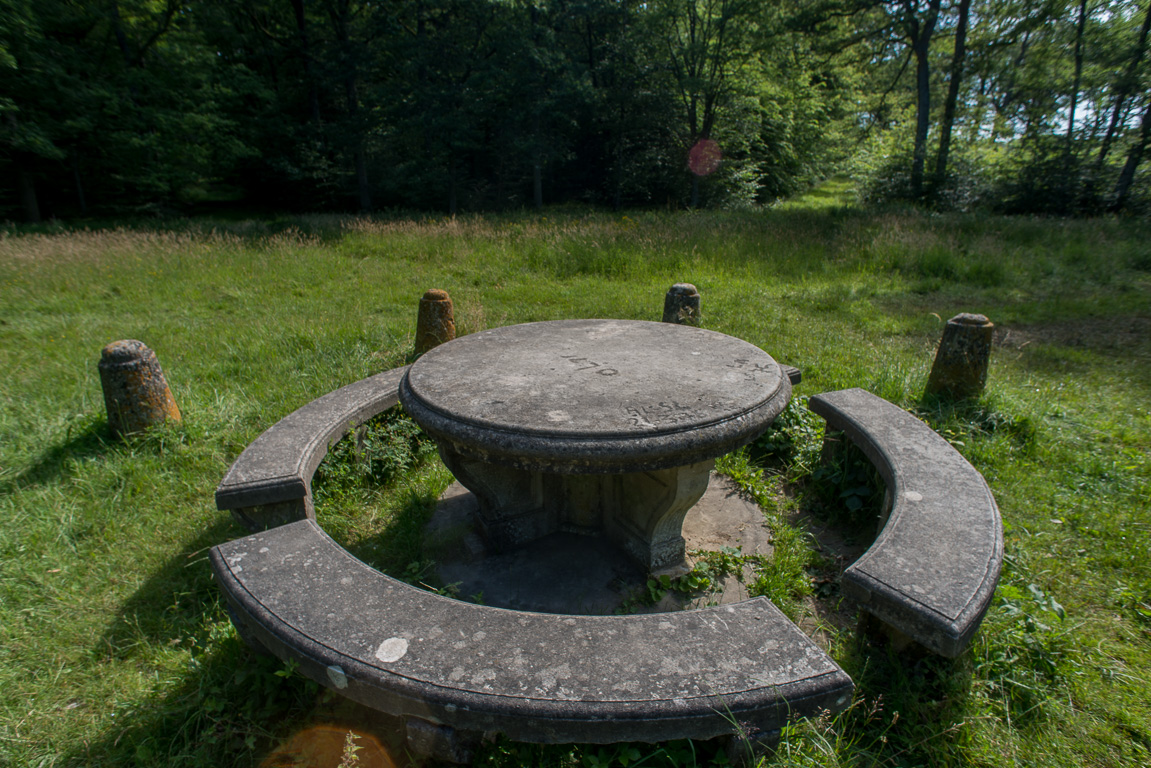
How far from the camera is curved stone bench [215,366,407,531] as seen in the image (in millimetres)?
2652

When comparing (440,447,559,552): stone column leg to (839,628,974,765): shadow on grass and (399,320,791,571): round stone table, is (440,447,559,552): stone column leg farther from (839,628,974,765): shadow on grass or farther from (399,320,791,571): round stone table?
(839,628,974,765): shadow on grass

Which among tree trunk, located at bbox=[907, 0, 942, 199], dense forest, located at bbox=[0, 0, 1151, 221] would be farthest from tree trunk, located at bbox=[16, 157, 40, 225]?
tree trunk, located at bbox=[907, 0, 942, 199]

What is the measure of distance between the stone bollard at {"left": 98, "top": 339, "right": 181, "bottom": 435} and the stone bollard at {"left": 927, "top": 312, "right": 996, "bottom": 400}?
232 inches

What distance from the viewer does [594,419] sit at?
2281 mm

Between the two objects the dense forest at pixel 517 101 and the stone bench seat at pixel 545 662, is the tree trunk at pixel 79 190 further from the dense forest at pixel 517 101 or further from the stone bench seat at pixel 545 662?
the stone bench seat at pixel 545 662

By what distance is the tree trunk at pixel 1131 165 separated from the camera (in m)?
14.1

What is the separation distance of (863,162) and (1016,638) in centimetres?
2283

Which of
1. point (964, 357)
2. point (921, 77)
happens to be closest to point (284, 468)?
point (964, 357)

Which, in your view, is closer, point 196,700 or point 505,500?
point 196,700

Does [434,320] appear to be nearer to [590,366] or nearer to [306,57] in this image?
[590,366]

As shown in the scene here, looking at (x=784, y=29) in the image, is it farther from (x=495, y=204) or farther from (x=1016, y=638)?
(x=1016, y=638)

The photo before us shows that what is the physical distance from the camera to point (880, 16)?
18.1 metres

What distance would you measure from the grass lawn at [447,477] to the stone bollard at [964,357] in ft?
0.58

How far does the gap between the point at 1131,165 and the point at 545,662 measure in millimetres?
20381
